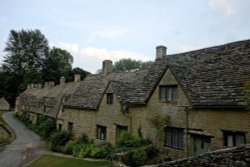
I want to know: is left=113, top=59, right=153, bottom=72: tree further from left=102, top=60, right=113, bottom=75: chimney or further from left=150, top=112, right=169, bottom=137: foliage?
left=150, top=112, right=169, bottom=137: foliage

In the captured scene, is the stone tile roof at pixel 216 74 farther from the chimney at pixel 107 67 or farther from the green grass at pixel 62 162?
the chimney at pixel 107 67

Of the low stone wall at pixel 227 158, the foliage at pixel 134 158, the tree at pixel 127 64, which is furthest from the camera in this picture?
the tree at pixel 127 64

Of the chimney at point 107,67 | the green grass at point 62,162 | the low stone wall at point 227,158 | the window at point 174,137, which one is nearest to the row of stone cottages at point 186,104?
the window at point 174,137

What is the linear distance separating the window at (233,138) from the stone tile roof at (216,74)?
177cm

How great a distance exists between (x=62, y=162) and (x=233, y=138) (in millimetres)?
13689

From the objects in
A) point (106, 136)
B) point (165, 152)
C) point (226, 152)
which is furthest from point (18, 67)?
point (226, 152)

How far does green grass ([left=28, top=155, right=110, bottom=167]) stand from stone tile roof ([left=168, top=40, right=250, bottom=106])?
8451mm

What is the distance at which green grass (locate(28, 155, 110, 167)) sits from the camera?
794 inches

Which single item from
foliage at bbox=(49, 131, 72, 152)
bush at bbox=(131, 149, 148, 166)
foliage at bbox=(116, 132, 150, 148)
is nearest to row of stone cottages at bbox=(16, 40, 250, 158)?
foliage at bbox=(116, 132, 150, 148)

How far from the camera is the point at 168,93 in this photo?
19578mm

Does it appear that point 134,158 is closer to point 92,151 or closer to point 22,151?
point 92,151

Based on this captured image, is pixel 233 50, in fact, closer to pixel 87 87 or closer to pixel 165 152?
pixel 165 152

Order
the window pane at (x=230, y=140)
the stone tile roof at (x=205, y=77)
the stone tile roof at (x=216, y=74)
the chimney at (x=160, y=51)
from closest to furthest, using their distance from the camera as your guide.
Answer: the window pane at (x=230, y=140) → the stone tile roof at (x=216, y=74) → the stone tile roof at (x=205, y=77) → the chimney at (x=160, y=51)

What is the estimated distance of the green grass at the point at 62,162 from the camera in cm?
2018
